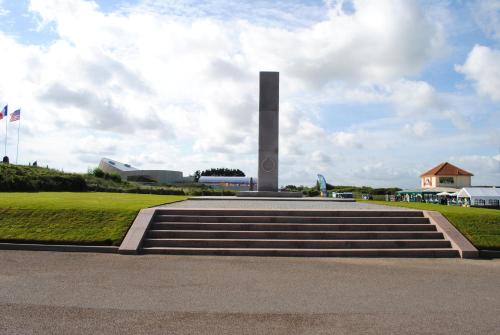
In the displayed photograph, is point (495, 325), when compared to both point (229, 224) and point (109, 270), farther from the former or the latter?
point (229, 224)

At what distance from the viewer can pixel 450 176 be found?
69.1 m

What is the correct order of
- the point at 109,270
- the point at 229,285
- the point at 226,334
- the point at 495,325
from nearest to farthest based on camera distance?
the point at 226,334 < the point at 495,325 < the point at 229,285 < the point at 109,270

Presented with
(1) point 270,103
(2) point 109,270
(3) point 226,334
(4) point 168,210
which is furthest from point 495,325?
(1) point 270,103

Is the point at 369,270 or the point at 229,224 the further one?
the point at 229,224

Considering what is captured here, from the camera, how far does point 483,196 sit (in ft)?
125

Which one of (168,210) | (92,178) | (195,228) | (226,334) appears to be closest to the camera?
(226,334)

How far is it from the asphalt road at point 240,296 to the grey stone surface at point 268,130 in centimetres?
1522

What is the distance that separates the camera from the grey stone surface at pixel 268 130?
2608 centimetres

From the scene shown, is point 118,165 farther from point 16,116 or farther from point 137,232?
point 137,232

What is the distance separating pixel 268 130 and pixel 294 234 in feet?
44.6

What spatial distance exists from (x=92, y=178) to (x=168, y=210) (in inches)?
1067

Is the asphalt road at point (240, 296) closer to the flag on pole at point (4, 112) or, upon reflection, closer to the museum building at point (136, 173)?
the flag on pole at point (4, 112)

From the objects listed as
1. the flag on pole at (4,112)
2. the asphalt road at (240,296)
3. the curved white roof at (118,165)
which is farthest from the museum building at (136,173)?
the asphalt road at (240,296)

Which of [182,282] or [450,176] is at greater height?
[450,176]
